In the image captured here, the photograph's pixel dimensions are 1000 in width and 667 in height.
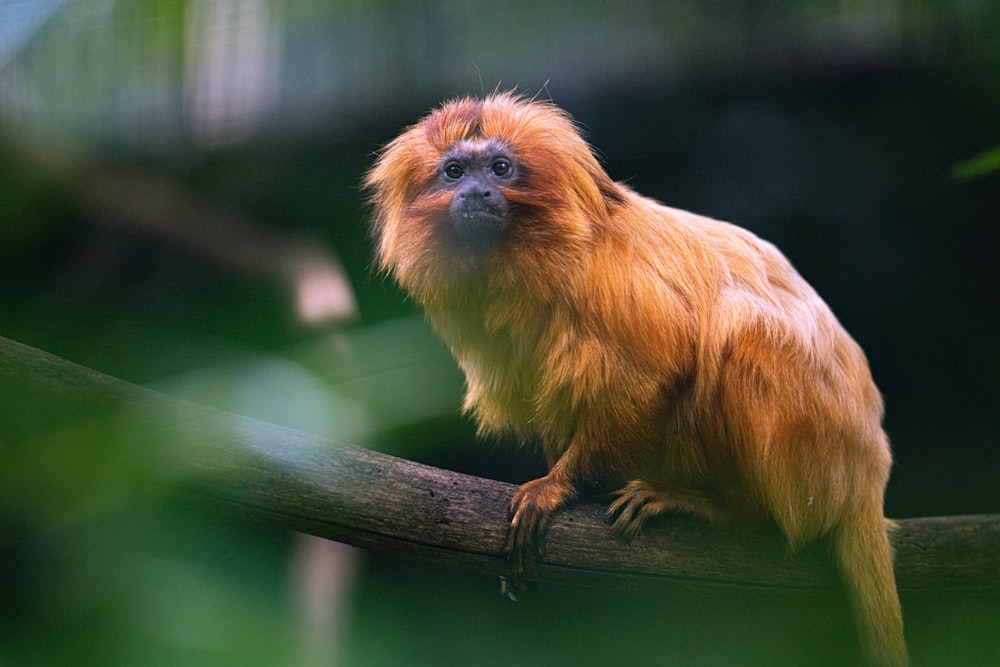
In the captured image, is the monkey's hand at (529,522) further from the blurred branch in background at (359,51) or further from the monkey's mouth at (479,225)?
the blurred branch in background at (359,51)

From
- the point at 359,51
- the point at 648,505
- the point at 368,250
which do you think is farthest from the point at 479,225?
the point at 648,505

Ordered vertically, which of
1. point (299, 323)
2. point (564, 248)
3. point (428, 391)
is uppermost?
point (428, 391)

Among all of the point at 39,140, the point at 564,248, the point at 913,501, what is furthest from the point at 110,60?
the point at 913,501

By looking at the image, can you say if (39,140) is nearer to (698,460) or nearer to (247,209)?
(247,209)

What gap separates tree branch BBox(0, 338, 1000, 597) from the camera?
1281 millimetres

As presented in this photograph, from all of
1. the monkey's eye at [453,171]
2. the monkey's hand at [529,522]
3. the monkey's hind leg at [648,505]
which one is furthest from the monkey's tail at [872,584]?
the monkey's eye at [453,171]

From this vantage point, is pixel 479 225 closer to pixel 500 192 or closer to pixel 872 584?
pixel 500 192

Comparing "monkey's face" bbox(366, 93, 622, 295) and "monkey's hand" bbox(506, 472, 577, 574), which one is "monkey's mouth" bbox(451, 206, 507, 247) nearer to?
"monkey's face" bbox(366, 93, 622, 295)

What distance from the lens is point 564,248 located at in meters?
1.88

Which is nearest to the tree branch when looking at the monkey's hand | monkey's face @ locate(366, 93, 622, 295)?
the monkey's hand

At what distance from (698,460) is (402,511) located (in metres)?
0.72

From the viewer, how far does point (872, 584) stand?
6.24 feet

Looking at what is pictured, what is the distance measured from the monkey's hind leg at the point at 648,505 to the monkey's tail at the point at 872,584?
0.29m

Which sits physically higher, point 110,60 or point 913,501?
point 110,60
